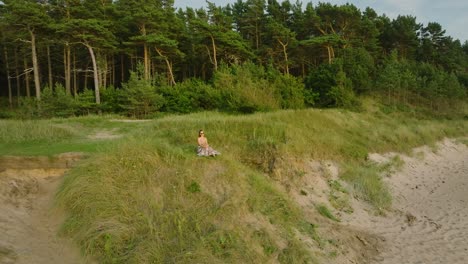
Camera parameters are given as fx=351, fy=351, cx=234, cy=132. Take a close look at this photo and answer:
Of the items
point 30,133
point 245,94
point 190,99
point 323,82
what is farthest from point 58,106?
point 323,82

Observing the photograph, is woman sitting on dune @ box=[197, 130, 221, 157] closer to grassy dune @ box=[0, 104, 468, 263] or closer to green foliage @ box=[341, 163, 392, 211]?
grassy dune @ box=[0, 104, 468, 263]

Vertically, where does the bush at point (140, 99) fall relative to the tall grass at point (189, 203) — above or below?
above

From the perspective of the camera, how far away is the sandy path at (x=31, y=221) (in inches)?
243

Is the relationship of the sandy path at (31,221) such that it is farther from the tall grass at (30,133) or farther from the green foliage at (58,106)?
the green foliage at (58,106)

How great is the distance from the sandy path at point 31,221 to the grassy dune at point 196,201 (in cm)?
32

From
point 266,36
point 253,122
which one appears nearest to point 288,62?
point 266,36

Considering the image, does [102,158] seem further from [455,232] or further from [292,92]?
[292,92]

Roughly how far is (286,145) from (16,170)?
8.00 m

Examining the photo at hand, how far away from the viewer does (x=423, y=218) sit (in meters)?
10.8

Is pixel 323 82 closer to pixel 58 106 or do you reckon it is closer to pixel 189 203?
pixel 58 106

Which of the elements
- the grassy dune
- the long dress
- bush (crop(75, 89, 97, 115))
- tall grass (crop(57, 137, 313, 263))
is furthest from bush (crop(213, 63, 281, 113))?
bush (crop(75, 89, 97, 115))

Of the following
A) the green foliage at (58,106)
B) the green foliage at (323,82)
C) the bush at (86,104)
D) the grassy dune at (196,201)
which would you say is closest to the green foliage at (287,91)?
the green foliage at (323,82)

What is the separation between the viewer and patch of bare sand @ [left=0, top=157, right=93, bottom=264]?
20.3 feet

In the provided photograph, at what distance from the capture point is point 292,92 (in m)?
23.7
